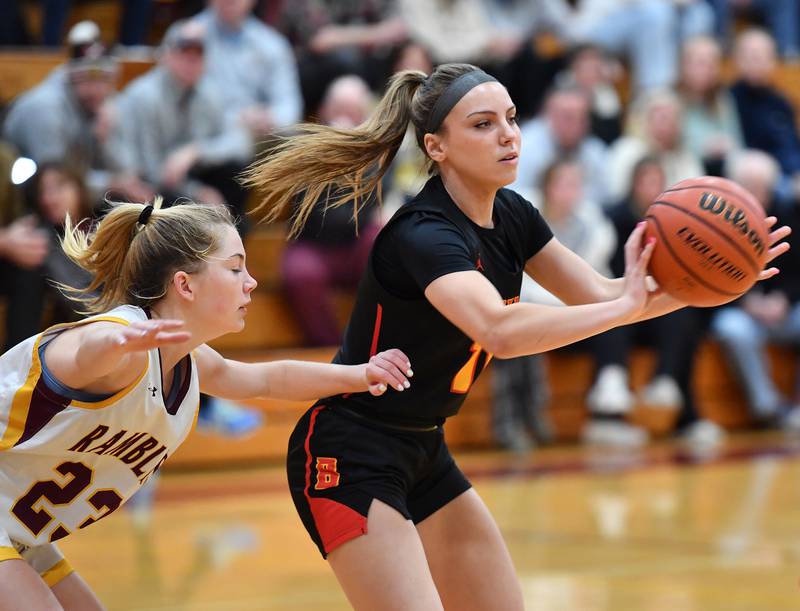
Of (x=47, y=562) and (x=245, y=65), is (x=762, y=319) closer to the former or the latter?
(x=245, y=65)

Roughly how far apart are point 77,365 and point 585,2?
9.68m

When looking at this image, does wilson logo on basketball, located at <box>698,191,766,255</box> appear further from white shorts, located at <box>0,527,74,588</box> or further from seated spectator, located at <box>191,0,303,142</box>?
seated spectator, located at <box>191,0,303,142</box>

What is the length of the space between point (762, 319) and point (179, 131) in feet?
15.2

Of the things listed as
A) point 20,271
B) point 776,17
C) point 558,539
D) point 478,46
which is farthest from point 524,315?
point 776,17

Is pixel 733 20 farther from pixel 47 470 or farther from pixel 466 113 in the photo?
pixel 47 470

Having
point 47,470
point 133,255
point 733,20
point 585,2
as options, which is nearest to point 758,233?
point 133,255

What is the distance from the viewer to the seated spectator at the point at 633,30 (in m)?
11.2

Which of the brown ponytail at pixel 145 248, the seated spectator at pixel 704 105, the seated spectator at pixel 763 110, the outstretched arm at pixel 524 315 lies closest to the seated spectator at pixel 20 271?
the brown ponytail at pixel 145 248

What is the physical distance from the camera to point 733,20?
13.2 m

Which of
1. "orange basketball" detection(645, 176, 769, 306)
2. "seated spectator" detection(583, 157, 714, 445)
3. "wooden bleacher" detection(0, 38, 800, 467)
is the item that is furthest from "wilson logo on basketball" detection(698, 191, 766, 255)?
"seated spectator" detection(583, 157, 714, 445)

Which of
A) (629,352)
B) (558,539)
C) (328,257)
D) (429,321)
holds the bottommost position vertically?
(629,352)

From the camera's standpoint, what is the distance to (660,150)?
9.86 metres

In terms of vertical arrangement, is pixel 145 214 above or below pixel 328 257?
above

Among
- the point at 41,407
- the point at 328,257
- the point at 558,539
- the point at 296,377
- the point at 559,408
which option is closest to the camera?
the point at 41,407
